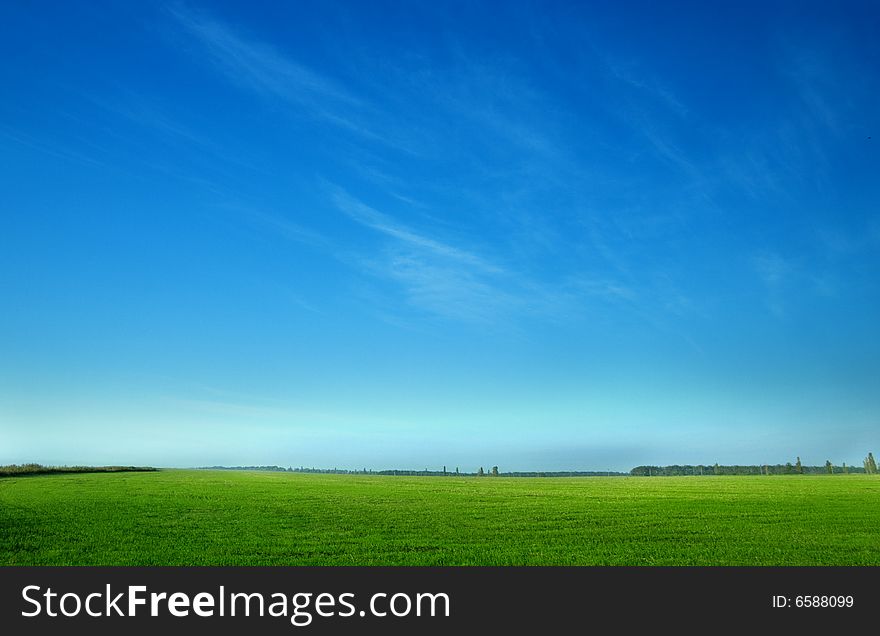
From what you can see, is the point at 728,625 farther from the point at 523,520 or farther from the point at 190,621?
the point at 523,520

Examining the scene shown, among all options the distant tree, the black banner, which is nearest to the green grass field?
the black banner

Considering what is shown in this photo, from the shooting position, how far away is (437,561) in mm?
16219

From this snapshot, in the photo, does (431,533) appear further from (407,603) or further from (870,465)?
(870,465)

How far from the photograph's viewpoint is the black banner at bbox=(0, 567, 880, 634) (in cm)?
1073

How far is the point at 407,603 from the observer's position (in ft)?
37.1

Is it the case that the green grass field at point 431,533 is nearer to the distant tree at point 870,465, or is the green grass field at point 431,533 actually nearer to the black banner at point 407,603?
the black banner at point 407,603

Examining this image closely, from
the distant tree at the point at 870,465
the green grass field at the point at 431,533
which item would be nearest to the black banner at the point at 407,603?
the green grass field at the point at 431,533

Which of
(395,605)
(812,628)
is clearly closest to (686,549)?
(812,628)

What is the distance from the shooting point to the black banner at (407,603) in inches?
422

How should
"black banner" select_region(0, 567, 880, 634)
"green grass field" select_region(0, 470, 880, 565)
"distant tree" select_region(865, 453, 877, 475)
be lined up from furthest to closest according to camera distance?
"distant tree" select_region(865, 453, 877, 475)
"green grass field" select_region(0, 470, 880, 565)
"black banner" select_region(0, 567, 880, 634)

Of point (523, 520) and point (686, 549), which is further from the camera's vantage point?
point (523, 520)

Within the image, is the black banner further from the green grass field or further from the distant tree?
the distant tree

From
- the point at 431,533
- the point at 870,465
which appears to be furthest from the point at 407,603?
the point at 870,465

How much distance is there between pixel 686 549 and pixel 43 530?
23053 millimetres
